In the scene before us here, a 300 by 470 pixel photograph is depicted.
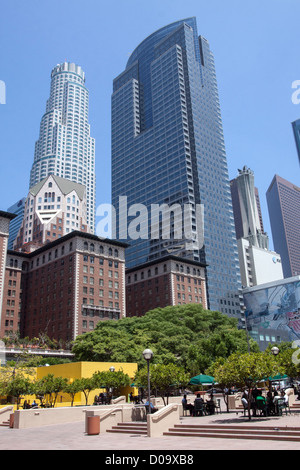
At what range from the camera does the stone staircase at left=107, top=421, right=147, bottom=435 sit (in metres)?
22.5

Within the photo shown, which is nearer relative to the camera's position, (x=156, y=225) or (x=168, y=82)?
(x=156, y=225)

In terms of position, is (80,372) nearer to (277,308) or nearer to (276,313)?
(276,313)

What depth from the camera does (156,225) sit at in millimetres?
160000

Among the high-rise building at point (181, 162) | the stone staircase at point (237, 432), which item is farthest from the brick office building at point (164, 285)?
the stone staircase at point (237, 432)

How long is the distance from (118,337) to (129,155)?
134198 mm

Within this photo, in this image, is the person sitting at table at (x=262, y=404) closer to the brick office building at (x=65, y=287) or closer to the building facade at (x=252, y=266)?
the brick office building at (x=65, y=287)

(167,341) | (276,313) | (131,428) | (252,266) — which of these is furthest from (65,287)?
(252,266)

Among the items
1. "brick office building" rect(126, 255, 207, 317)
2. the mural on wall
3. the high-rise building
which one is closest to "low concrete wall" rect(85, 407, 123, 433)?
"brick office building" rect(126, 255, 207, 317)

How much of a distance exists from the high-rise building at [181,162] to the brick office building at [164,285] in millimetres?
28568

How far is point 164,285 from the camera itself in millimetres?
108750

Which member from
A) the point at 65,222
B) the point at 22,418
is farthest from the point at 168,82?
the point at 22,418

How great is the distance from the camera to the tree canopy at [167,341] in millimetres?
57594

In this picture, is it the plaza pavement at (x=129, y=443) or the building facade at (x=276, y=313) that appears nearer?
the plaza pavement at (x=129, y=443)
